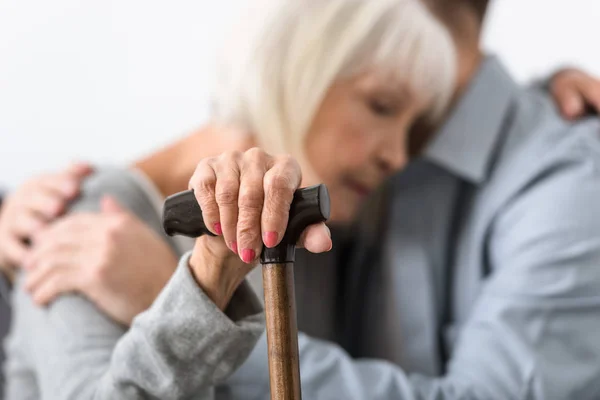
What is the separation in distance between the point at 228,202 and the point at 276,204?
1.0 inches

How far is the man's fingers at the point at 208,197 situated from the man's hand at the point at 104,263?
6.8 inches

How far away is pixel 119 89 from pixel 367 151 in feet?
1.93

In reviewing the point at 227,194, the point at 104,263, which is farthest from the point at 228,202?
the point at 104,263

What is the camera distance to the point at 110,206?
669mm

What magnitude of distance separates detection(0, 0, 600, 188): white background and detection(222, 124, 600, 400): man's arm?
1.60ft

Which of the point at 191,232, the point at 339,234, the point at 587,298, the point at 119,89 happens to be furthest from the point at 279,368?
the point at 119,89

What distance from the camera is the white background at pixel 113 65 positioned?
116cm

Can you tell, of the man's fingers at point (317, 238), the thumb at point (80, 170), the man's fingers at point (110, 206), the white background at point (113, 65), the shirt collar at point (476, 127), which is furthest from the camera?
the white background at point (113, 65)

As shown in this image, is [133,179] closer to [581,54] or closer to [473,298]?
[473,298]

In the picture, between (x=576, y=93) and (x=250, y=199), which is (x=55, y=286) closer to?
(x=250, y=199)

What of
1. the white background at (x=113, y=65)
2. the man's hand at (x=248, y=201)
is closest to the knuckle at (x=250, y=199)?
the man's hand at (x=248, y=201)

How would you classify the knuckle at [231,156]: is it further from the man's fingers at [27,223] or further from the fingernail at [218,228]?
the man's fingers at [27,223]

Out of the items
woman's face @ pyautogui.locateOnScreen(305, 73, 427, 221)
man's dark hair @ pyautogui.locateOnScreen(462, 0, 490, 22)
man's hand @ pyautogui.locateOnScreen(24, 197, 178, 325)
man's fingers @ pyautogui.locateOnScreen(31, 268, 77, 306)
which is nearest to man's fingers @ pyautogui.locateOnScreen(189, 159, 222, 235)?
man's hand @ pyautogui.locateOnScreen(24, 197, 178, 325)

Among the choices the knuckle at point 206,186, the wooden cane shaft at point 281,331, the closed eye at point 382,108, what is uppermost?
the knuckle at point 206,186
